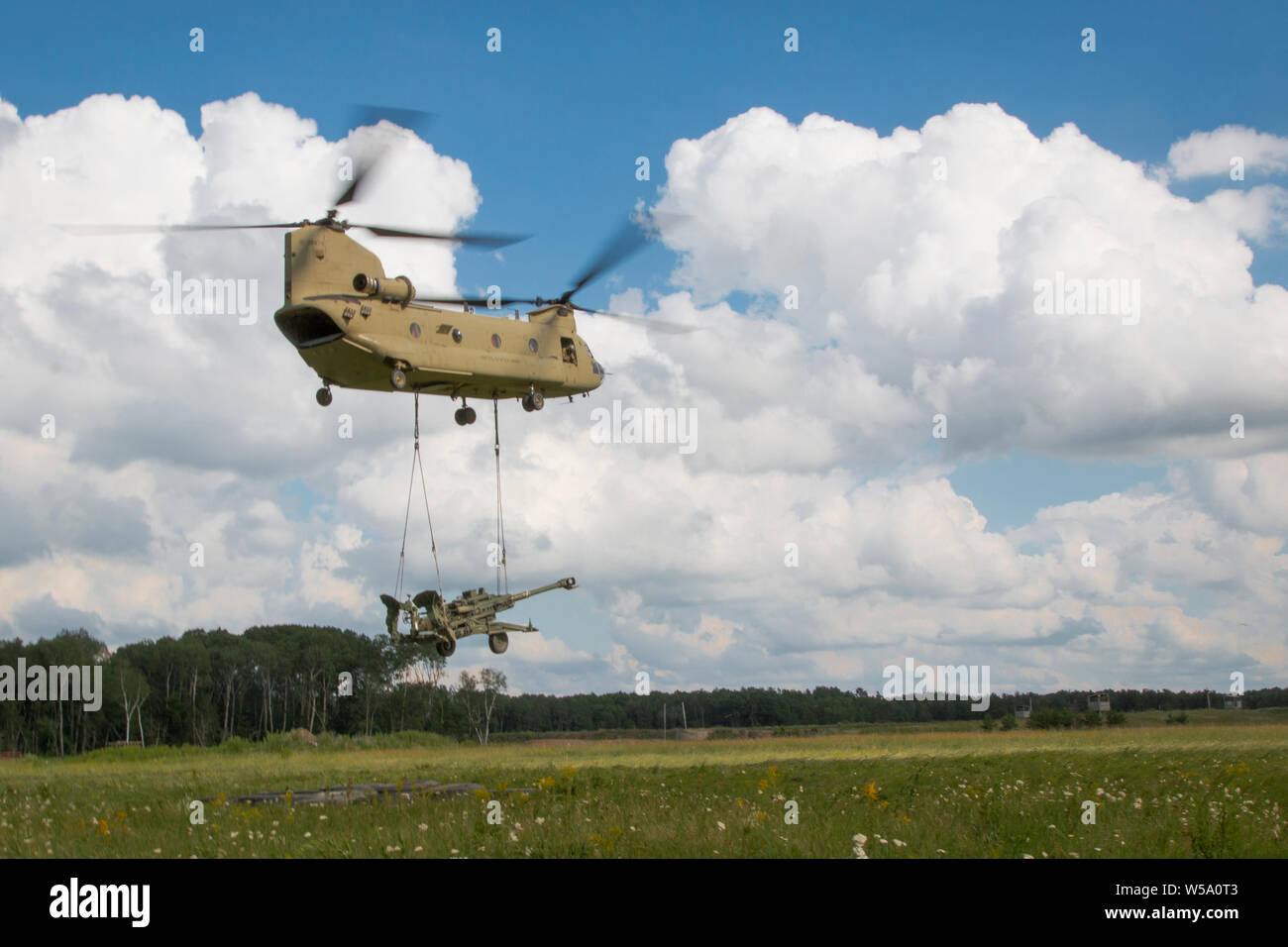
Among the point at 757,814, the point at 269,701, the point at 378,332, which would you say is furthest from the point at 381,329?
the point at 269,701

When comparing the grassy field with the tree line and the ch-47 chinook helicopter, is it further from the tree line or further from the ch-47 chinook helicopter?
the tree line

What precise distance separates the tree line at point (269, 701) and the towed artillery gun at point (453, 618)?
7704 cm

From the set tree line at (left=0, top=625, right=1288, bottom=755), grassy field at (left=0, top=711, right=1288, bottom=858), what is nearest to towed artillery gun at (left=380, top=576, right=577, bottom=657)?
grassy field at (left=0, top=711, right=1288, bottom=858)

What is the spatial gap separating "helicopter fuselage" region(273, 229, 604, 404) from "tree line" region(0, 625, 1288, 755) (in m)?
76.8

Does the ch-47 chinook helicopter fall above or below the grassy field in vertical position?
above

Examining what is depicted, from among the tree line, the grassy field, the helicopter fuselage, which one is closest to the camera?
the grassy field

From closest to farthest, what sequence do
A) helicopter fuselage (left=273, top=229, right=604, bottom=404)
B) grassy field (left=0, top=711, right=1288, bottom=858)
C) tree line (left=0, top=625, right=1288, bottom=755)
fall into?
grassy field (left=0, top=711, right=1288, bottom=858), helicopter fuselage (left=273, top=229, right=604, bottom=404), tree line (left=0, top=625, right=1288, bottom=755)

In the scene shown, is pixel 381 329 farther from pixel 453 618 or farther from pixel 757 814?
pixel 757 814

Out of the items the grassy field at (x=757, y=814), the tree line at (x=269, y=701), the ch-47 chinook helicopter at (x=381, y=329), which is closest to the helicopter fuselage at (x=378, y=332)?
the ch-47 chinook helicopter at (x=381, y=329)

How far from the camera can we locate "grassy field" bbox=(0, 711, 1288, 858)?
1323cm

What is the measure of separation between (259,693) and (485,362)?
336ft

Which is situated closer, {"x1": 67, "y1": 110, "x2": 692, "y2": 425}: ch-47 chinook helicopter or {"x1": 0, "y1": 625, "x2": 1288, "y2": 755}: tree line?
{"x1": 67, "y1": 110, "x2": 692, "y2": 425}: ch-47 chinook helicopter
